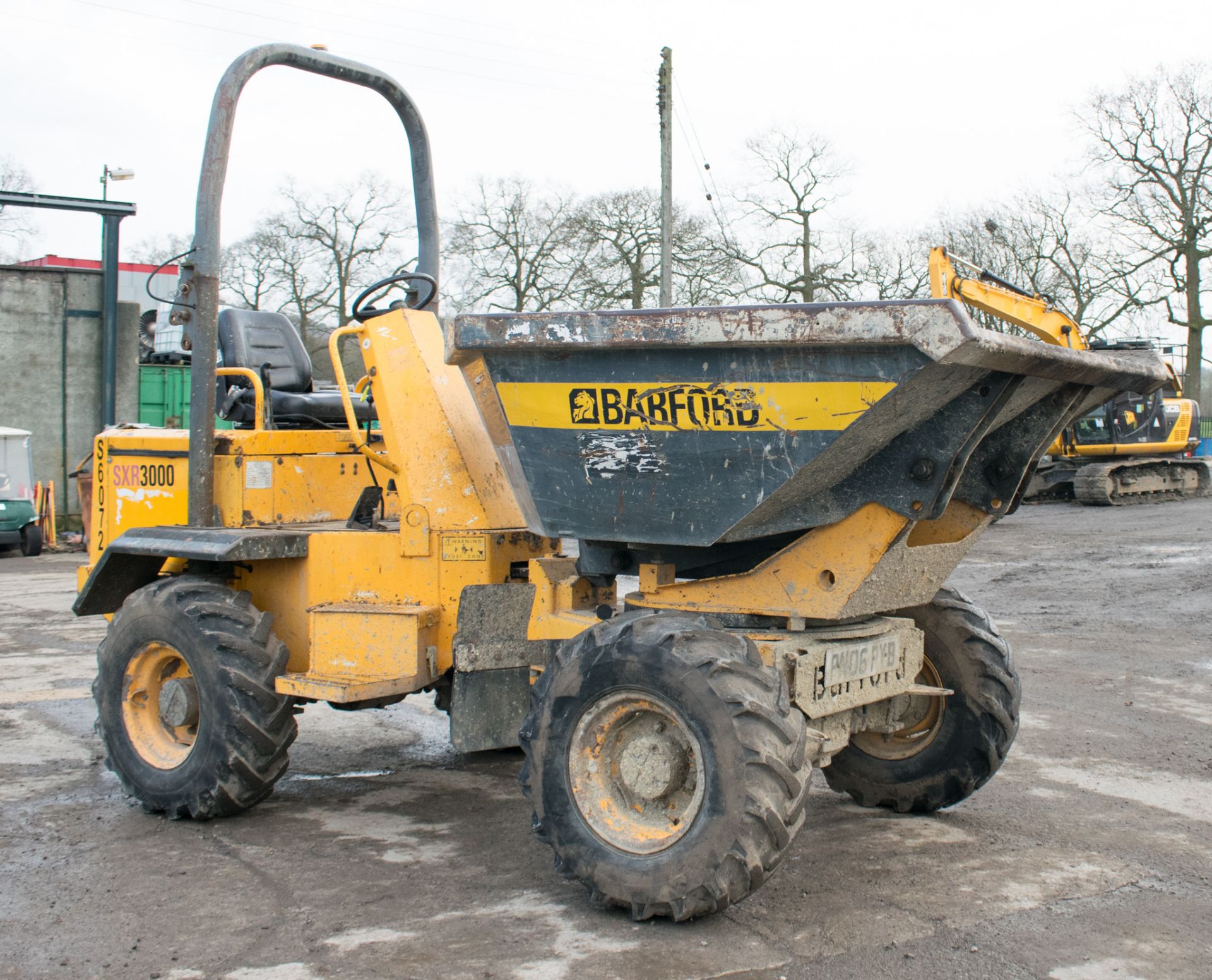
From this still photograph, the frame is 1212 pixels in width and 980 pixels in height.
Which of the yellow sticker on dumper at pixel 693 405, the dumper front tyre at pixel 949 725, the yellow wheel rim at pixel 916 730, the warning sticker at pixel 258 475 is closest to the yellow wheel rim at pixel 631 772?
the yellow sticker on dumper at pixel 693 405

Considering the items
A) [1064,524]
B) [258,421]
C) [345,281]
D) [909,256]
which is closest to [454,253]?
[345,281]

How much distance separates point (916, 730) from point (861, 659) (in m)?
0.96

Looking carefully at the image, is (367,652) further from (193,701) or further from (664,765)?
(664,765)

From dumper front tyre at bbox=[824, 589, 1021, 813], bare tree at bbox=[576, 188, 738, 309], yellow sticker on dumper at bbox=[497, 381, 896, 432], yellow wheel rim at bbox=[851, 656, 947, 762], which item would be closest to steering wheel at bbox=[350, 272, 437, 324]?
yellow sticker on dumper at bbox=[497, 381, 896, 432]

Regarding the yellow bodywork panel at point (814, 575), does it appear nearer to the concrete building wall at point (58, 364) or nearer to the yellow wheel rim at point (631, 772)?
the yellow wheel rim at point (631, 772)

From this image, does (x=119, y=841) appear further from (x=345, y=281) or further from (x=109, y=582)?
(x=345, y=281)

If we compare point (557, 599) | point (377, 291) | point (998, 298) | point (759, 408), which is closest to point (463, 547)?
point (557, 599)

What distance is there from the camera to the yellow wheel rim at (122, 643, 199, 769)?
4.75 metres

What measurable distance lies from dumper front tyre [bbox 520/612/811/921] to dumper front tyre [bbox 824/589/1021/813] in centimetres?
130

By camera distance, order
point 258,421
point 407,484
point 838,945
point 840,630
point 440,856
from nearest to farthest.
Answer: point 838,945 → point 840,630 → point 440,856 → point 407,484 → point 258,421

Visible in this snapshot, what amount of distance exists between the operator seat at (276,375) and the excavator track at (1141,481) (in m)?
16.3

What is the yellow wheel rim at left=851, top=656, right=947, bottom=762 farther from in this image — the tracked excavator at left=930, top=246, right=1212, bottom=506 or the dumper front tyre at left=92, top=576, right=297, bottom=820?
the tracked excavator at left=930, top=246, right=1212, bottom=506

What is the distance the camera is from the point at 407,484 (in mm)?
4660

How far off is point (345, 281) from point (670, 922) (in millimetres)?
28556
